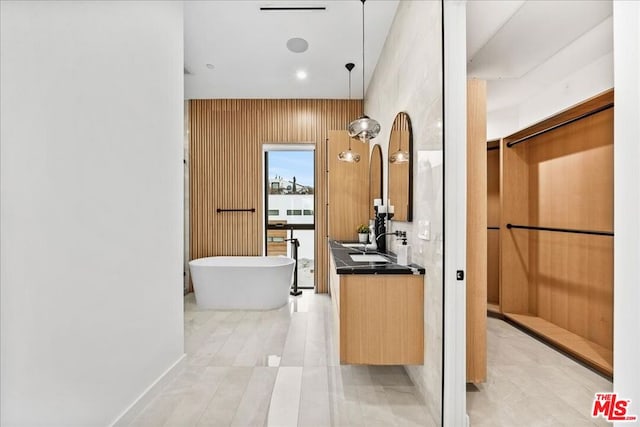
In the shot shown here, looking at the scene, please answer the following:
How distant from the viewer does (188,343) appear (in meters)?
3.00

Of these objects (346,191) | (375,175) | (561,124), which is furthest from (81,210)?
(561,124)

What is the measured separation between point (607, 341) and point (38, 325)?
3.82m

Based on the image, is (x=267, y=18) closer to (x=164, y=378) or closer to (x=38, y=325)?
(x=38, y=325)

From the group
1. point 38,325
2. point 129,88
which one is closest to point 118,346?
point 38,325

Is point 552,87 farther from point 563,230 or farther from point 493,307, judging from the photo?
point 493,307

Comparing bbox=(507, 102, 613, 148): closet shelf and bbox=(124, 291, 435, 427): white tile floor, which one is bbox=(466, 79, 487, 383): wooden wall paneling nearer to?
bbox=(124, 291, 435, 427): white tile floor

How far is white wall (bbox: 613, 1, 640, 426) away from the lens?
0.76m

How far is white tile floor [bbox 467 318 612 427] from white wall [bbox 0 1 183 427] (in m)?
2.01

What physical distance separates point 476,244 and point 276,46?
2.78 m

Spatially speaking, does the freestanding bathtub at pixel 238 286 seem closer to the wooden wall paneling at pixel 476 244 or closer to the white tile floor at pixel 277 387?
the white tile floor at pixel 277 387

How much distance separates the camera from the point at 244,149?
16.5 feet

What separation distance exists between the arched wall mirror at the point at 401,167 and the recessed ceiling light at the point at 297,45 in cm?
134

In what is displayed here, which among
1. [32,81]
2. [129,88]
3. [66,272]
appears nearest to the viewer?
[32,81]

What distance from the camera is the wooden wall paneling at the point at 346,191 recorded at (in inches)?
170
